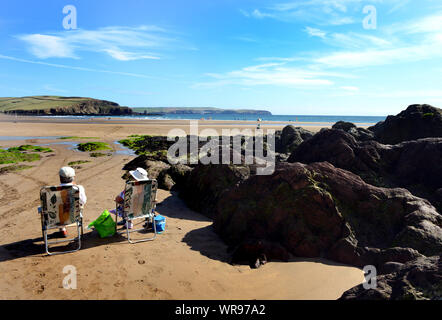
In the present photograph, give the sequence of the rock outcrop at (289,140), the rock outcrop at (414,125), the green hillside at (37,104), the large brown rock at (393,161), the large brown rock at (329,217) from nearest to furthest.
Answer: the large brown rock at (329,217), the large brown rock at (393,161), the rock outcrop at (414,125), the rock outcrop at (289,140), the green hillside at (37,104)

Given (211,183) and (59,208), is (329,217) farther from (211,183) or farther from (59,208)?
(59,208)

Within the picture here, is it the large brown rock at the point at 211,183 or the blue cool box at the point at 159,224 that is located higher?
the large brown rock at the point at 211,183

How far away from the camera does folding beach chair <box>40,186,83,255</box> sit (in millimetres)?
5168

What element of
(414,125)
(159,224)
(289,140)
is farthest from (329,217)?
(289,140)

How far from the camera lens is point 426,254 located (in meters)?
4.58

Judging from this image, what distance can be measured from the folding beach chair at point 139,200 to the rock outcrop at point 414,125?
1126 cm

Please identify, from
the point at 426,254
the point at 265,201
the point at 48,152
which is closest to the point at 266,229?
the point at 265,201

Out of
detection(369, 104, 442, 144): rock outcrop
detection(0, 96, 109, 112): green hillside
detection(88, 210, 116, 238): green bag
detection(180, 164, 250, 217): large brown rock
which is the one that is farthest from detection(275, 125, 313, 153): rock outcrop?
detection(0, 96, 109, 112): green hillside

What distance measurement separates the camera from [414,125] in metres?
12.5

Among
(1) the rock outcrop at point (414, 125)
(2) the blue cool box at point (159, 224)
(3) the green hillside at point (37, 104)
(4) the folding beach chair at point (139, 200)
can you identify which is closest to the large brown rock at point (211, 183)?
(2) the blue cool box at point (159, 224)

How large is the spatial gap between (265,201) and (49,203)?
398 cm

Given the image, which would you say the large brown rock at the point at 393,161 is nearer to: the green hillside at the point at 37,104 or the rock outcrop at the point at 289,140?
the rock outcrop at the point at 289,140

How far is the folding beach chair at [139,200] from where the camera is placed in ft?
19.1

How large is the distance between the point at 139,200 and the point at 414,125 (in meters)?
12.1
